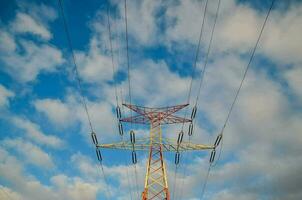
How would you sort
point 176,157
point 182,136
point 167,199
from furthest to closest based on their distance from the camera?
point 176,157, point 182,136, point 167,199

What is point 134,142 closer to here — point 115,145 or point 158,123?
point 115,145

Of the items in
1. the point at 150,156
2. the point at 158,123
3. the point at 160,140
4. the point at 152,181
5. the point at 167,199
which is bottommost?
Answer: the point at 167,199

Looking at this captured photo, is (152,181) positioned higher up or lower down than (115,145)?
lower down

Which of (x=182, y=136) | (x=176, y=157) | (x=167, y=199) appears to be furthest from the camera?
(x=176, y=157)

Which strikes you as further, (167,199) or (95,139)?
(95,139)

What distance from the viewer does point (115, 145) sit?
26.7 metres

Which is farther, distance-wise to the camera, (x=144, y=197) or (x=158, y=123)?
(x=158, y=123)

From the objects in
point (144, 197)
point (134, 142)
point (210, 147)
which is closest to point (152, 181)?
point (144, 197)

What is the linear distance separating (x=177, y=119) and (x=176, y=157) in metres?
3.51

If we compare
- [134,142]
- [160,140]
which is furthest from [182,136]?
[134,142]

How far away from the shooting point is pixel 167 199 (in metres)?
24.0

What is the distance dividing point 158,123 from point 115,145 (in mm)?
4841

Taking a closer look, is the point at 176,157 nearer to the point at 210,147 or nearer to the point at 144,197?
the point at 210,147

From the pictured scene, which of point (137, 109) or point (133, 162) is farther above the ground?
point (137, 109)
